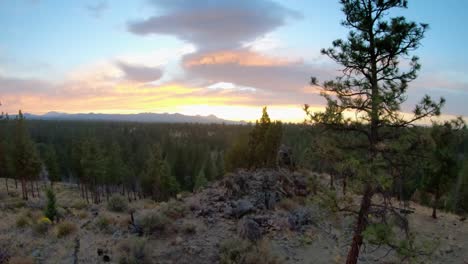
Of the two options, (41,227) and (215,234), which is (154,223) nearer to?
(215,234)

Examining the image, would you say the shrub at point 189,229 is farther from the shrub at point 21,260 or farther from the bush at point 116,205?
the bush at point 116,205

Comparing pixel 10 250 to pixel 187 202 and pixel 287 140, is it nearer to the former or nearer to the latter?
pixel 187 202

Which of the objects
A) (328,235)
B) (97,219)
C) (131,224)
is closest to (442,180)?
(328,235)

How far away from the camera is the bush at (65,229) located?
1394 centimetres

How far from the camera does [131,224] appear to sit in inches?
582

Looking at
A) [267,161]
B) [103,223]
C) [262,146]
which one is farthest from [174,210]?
[267,161]

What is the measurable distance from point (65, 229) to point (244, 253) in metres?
8.93

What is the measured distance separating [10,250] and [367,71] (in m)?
15.0

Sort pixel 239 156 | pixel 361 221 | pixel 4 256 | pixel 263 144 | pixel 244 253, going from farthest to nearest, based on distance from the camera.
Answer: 1. pixel 239 156
2. pixel 263 144
3. pixel 244 253
4. pixel 4 256
5. pixel 361 221

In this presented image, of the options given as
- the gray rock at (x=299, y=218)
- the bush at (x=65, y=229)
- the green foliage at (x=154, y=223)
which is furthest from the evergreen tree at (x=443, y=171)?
Result: the bush at (x=65, y=229)

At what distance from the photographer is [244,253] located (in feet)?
38.6

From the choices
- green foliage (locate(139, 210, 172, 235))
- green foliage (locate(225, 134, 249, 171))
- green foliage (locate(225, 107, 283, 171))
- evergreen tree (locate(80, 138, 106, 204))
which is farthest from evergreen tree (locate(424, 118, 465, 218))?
evergreen tree (locate(80, 138, 106, 204))

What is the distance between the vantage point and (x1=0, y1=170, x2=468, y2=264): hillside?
12.0 metres

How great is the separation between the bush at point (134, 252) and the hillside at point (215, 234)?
4 cm
